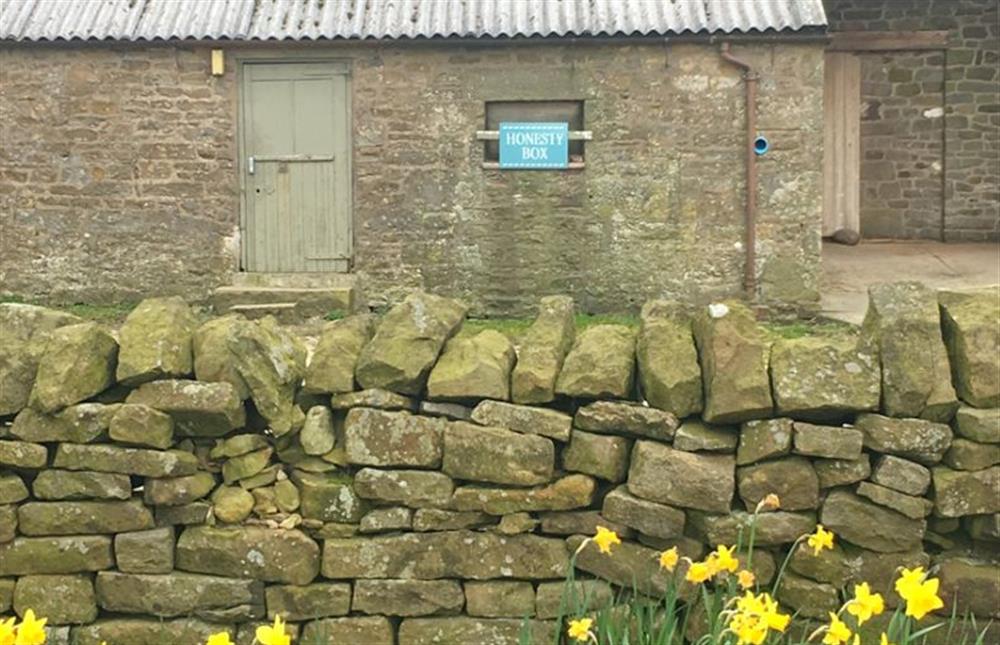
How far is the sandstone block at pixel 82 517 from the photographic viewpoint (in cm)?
362

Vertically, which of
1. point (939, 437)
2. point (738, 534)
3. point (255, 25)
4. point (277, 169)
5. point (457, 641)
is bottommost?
point (457, 641)

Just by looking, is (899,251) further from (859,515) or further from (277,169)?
(859,515)

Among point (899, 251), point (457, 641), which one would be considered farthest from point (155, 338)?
point (899, 251)

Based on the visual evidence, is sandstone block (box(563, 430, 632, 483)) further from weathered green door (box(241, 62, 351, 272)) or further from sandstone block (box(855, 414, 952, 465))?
weathered green door (box(241, 62, 351, 272))

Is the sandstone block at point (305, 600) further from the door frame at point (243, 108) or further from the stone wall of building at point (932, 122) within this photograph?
the stone wall of building at point (932, 122)

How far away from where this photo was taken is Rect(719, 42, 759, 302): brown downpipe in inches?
413

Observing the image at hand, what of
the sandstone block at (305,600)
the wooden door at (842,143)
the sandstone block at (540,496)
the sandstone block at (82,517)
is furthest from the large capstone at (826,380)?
the wooden door at (842,143)

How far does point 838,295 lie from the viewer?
38.1 ft

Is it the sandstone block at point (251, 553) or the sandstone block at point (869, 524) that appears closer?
the sandstone block at point (869, 524)

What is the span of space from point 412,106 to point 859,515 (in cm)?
805

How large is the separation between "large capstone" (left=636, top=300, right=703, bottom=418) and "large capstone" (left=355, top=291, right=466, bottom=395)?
2.23 ft

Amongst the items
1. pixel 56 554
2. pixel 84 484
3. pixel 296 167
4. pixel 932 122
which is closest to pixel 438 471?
pixel 84 484

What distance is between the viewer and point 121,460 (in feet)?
11.7

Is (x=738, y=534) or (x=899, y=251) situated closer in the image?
(x=738, y=534)
